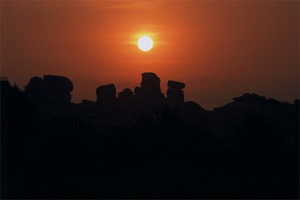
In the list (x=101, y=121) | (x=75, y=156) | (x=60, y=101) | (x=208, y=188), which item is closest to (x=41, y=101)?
(x=60, y=101)

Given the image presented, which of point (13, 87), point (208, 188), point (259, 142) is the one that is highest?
point (13, 87)

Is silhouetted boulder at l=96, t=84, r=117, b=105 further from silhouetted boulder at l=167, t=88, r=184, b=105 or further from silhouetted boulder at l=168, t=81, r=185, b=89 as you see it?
silhouetted boulder at l=168, t=81, r=185, b=89

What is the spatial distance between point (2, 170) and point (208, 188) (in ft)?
59.9

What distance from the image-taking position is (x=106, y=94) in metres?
140

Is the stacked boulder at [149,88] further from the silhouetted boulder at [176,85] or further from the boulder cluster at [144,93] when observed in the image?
the silhouetted boulder at [176,85]

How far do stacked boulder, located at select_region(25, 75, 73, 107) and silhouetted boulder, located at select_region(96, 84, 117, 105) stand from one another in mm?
6296

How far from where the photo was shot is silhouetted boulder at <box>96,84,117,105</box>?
13836 centimetres

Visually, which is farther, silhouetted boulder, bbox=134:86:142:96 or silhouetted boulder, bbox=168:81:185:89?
silhouetted boulder, bbox=168:81:185:89

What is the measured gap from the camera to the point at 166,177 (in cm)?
5669

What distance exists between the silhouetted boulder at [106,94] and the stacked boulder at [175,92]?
11.4 meters

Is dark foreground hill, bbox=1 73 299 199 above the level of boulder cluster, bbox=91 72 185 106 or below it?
below

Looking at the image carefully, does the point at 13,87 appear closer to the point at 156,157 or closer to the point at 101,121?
the point at 101,121

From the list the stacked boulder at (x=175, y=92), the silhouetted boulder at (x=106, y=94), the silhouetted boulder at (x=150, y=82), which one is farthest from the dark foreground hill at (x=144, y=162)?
the silhouetted boulder at (x=150, y=82)

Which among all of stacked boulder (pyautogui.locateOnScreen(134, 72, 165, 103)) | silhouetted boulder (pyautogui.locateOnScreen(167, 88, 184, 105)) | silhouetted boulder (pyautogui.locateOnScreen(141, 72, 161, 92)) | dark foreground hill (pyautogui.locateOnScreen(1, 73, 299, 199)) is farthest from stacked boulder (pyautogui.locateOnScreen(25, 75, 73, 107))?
dark foreground hill (pyautogui.locateOnScreen(1, 73, 299, 199))
